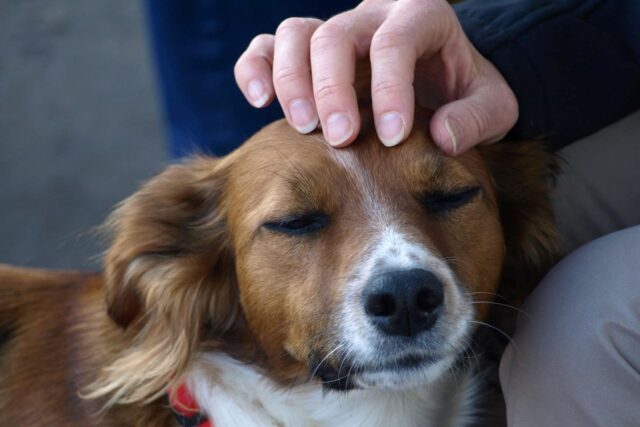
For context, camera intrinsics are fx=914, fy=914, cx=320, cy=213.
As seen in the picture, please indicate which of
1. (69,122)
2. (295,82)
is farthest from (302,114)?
(69,122)

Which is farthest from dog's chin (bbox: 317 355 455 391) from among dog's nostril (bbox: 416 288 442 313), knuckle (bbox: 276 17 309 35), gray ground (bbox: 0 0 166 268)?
gray ground (bbox: 0 0 166 268)

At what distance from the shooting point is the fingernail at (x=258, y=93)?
2332 millimetres

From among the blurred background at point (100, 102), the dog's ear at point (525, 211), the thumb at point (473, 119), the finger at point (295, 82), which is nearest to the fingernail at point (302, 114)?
the finger at point (295, 82)

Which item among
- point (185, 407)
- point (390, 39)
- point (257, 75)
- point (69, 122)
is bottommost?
point (69, 122)

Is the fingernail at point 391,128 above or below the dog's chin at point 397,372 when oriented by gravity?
above

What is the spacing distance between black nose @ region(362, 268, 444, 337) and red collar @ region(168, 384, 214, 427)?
76 centimetres

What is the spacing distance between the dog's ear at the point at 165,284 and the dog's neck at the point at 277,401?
98 mm

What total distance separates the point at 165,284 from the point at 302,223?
19.4 inches

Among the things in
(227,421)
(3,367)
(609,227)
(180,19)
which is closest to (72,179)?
(180,19)

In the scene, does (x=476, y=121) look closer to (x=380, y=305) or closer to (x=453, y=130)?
(x=453, y=130)

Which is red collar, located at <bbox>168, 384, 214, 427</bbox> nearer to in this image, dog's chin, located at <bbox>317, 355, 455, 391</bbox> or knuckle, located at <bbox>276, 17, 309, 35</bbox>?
dog's chin, located at <bbox>317, 355, 455, 391</bbox>

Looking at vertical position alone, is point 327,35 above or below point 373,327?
above

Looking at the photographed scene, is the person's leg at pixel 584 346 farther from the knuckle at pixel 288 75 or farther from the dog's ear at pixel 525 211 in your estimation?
the knuckle at pixel 288 75

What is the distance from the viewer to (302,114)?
2.22m
